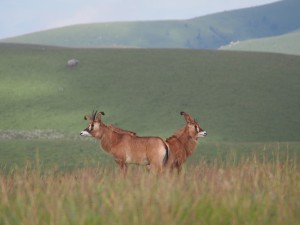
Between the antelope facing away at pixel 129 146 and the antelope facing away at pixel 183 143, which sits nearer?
the antelope facing away at pixel 129 146

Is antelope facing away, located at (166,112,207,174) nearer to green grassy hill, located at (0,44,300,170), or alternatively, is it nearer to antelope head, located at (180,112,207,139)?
antelope head, located at (180,112,207,139)

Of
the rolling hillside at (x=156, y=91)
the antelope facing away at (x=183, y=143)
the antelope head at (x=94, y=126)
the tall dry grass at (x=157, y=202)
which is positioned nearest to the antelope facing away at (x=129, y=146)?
the antelope head at (x=94, y=126)

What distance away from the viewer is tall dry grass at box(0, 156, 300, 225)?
8.74m

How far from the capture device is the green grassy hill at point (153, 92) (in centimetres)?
4753

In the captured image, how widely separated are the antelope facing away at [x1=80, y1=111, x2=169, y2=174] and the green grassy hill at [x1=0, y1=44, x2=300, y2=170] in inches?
1013

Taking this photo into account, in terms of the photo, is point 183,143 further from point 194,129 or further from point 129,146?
point 129,146

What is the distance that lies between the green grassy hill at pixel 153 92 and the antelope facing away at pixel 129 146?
25.7 m

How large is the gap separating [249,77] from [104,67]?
12.1 m

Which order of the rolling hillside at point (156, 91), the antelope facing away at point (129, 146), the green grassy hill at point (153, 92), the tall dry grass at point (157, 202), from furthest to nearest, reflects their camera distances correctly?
the rolling hillside at point (156, 91) < the green grassy hill at point (153, 92) < the antelope facing away at point (129, 146) < the tall dry grass at point (157, 202)

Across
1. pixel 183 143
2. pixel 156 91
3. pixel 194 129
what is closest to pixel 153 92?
pixel 156 91

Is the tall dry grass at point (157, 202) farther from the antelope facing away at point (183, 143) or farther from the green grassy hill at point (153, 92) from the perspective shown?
the green grassy hill at point (153, 92)

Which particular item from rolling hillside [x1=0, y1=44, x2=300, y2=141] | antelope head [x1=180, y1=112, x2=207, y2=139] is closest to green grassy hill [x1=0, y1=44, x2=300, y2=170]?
rolling hillside [x1=0, y1=44, x2=300, y2=141]

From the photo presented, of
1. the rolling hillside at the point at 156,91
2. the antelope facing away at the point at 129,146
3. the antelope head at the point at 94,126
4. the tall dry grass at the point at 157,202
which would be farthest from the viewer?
the rolling hillside at the point at 156,91

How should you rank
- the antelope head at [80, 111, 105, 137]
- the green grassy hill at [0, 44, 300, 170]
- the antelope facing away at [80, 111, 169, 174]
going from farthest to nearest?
the green grassy hill at [0, 44, 300, 170], the antelope head at [80, 111, 105, 137], the antelope facing away at [80, 111, 169, 174]
